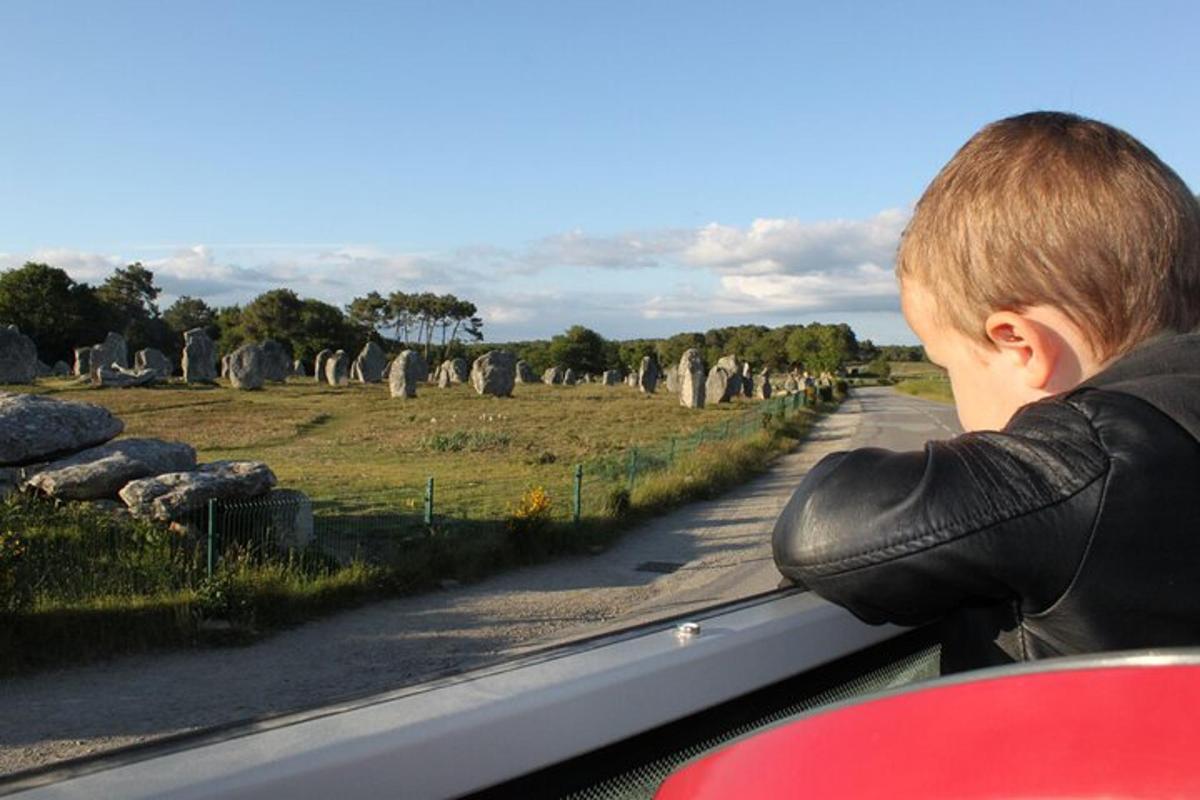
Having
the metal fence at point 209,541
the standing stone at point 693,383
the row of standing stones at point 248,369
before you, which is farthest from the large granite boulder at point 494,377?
the metal fence at point 209,541

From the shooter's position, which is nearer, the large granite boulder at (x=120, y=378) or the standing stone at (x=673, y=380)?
the large granite boulder at (x=120, y=378)

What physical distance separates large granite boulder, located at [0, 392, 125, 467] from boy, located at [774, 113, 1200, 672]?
13285 millimetres

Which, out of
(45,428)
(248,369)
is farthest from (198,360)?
(45,428)

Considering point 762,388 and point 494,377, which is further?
point 762,388

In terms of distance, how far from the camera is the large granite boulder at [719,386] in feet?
155

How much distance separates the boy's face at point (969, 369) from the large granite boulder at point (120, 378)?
42042 mm

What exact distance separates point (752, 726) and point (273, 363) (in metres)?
46.6

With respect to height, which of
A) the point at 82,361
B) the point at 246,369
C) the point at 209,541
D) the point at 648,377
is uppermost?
the point at 82,361

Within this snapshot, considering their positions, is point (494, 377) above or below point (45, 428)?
above

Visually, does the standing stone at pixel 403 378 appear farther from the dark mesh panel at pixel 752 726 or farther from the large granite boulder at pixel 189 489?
the dark mesh panel at pixel 752 726

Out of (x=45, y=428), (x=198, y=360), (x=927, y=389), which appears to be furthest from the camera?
(x=927, y=389)

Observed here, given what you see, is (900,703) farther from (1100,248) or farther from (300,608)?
(300,608)

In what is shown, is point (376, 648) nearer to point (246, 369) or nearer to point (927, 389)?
point (246, 369)

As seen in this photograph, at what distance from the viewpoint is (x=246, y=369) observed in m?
A: 43.2
